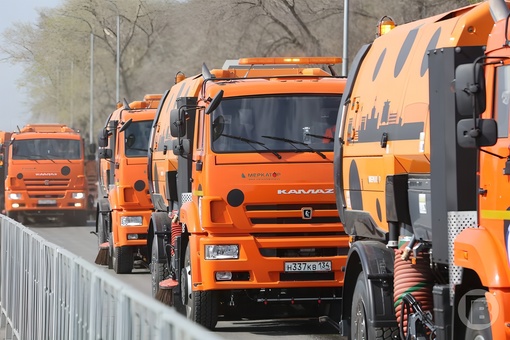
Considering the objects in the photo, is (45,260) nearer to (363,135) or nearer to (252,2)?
(363,135)

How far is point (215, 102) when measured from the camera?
533 inches

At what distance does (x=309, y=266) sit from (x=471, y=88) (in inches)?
246

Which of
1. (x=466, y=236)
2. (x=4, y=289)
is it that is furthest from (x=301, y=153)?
(x=466, y=236)

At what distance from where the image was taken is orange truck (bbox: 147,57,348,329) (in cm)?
1355

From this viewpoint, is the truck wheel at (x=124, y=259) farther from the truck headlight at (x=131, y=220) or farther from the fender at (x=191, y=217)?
the fender at (x=191, y=217)

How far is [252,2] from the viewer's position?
44.4 m

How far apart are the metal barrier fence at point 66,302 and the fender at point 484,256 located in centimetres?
222

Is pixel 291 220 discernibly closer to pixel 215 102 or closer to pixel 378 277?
pixel 215 102

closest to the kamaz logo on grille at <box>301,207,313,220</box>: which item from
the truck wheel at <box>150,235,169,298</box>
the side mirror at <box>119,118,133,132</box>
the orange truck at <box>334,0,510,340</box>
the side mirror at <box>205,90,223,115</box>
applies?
the side mirror at <box>205,90,223,115</box>

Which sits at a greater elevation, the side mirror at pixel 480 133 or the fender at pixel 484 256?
the side mirror at pixel 480 133

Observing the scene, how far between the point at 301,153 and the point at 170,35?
2254 inches

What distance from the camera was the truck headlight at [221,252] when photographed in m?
13.5

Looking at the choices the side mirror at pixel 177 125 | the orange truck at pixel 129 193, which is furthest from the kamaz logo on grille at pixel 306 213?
the orange truck at pixel 129 193

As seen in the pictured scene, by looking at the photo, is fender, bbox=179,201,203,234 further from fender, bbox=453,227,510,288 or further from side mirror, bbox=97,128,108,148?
side mirror, bbox=97,128,108,148
